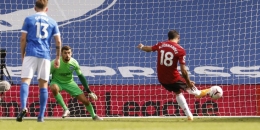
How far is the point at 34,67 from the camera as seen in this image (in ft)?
27.9

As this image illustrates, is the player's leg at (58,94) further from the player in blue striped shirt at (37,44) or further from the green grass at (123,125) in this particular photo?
the player in blue striped shirt at (37,44)

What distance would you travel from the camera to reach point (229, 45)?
1576cm

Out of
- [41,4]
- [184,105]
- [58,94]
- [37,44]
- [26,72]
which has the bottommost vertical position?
[184,105]

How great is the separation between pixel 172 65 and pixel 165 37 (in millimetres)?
5519

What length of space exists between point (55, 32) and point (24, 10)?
759 cm

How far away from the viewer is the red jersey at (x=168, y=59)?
10209 mm

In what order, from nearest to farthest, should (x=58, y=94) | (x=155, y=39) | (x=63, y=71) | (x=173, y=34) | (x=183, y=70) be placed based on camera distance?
(x=183, y=70)
(x=173, y=34)
(x=58, y=94)
(x=63, y=71)
(x=155, y=39)

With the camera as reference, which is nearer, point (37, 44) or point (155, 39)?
point (37, 44)

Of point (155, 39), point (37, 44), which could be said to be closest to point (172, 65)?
point (37, 44)

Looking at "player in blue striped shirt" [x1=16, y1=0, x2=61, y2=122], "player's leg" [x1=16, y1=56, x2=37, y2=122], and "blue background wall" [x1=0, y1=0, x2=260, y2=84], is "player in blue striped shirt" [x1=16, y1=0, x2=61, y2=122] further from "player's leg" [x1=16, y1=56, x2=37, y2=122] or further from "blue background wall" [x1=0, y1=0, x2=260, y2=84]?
"blue background wall" [x1=0, y1=0, x2=260, y2=84]

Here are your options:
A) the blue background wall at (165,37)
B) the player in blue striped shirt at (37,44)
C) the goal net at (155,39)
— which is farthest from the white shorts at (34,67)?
the blue background wall at (165,37)

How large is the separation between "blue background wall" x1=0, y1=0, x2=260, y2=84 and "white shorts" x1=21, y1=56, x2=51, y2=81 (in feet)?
22.8

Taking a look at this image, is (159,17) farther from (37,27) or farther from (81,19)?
(37,27)

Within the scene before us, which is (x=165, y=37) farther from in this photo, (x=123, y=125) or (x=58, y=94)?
(x=123, y=125)
